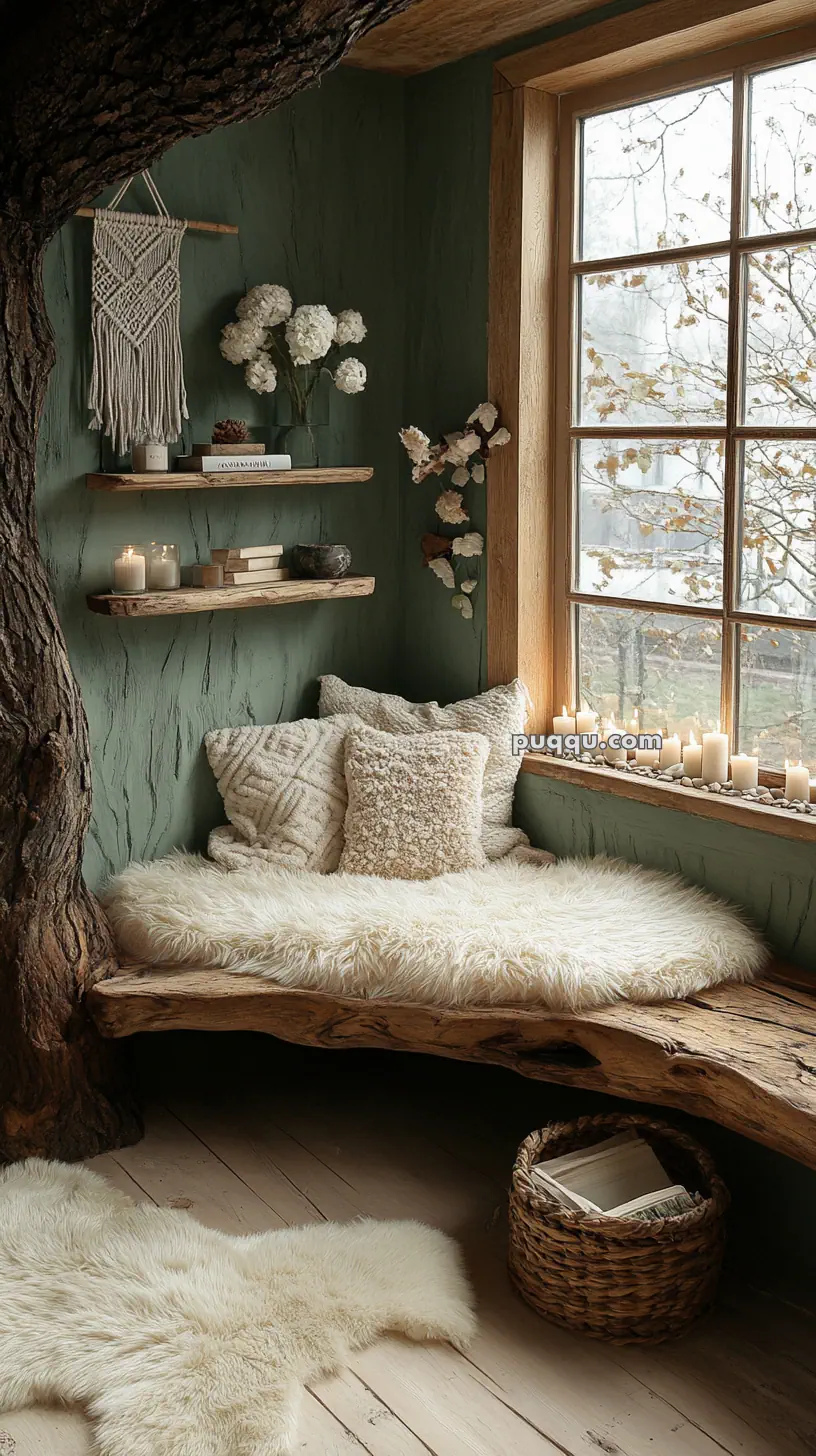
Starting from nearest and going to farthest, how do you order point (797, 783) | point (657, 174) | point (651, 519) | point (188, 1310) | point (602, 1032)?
point (188, 1310), point (602, 1032), point (797, 783), point (657, 174), point (651, 519)

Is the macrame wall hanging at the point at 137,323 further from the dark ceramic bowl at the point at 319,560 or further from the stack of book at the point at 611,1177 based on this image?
the stack of book at the point at 611,1177

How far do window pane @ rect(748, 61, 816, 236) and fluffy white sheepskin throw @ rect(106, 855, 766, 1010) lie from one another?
1449mm

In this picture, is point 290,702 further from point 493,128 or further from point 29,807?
point 493,128

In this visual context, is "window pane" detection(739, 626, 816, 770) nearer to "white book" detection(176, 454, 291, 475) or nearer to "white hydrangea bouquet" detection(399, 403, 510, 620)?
"white hydrangea bouquet" detection(399, 403, 510, 620)

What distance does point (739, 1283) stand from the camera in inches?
101

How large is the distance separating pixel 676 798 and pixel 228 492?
1.35 metres

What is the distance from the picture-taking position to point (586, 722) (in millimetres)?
3279

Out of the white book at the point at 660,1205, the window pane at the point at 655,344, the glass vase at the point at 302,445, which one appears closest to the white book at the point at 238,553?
the glass vase at the point at 302,445

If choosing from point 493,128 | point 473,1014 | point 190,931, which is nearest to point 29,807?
point 190,931

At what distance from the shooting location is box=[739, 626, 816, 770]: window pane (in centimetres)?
280

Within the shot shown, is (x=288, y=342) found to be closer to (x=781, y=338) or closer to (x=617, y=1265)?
(x=781, y=338)

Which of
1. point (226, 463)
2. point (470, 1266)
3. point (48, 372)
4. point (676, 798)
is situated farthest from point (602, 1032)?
point (48, 372)

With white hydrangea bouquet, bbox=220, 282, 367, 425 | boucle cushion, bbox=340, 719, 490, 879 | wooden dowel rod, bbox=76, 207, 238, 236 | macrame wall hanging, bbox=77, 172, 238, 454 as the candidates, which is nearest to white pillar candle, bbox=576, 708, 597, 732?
boucle cushion, bbox=340, 719, 490, 879

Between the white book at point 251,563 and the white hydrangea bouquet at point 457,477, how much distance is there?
44cm
